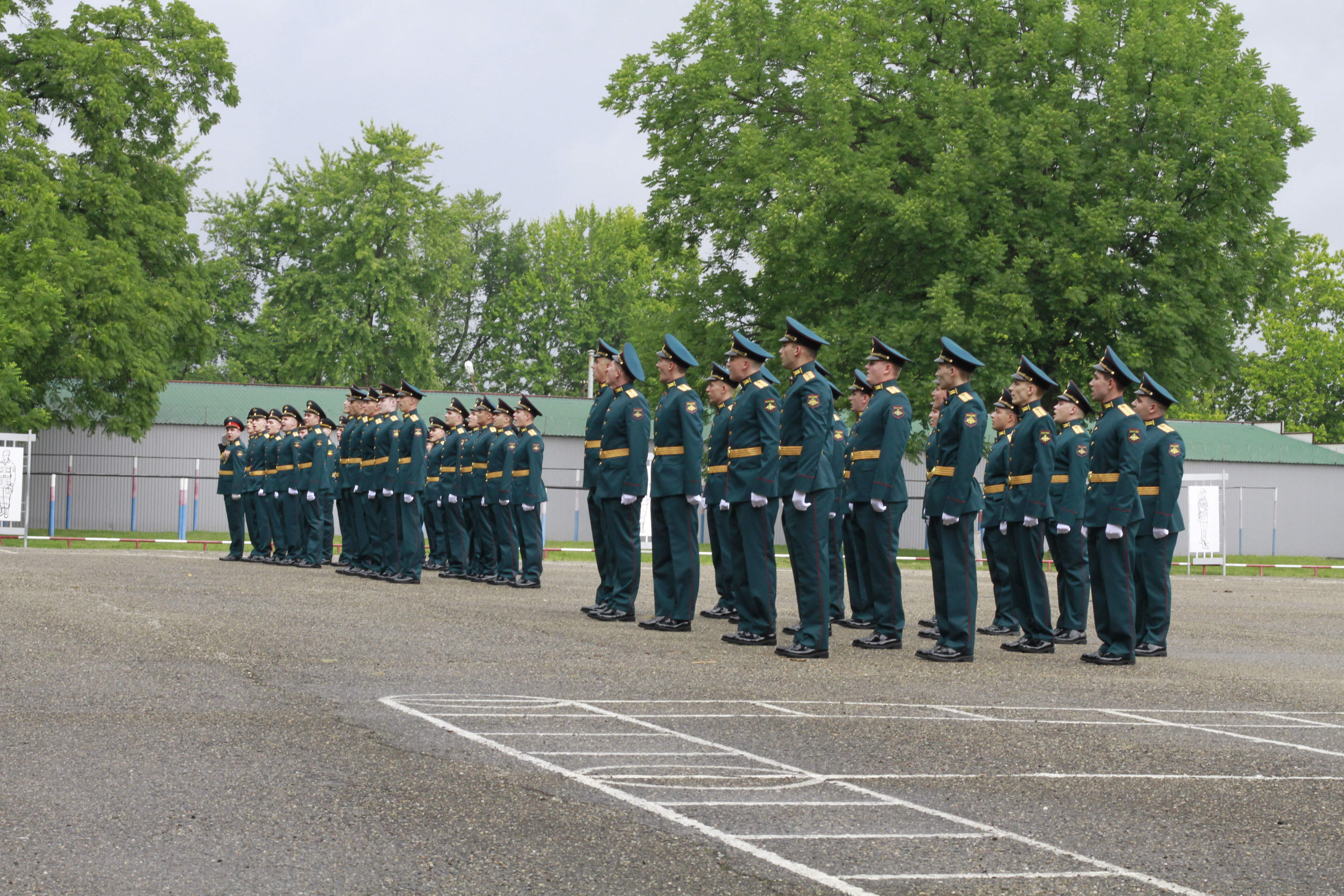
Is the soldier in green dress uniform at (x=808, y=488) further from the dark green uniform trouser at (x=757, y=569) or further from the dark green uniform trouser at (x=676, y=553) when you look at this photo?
the dark green uniform trouser at (x=676, y=553)

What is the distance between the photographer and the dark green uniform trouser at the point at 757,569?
34.4 feet

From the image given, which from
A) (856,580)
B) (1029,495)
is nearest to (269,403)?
(856,580)

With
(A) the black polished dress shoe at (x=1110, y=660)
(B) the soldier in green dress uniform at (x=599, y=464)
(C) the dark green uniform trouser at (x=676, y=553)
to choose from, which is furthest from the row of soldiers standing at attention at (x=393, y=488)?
(A) the black polished dress shoe at (x=1110, y=660)

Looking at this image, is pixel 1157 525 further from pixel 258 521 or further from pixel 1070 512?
pixel 258 521

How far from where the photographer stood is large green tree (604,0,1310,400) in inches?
1053

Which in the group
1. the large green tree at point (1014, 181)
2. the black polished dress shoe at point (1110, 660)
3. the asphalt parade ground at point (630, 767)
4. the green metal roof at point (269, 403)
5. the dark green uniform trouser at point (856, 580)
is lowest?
the asphalt parade ground at point (630, 767)

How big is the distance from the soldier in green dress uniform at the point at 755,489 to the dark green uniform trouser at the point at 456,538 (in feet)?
24.9

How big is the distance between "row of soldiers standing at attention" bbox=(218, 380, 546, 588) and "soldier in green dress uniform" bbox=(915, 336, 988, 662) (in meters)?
5.56

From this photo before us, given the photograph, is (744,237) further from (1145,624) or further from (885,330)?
(1145,624)

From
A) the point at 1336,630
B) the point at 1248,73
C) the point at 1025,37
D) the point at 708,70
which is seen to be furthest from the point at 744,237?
the point at 1336,630

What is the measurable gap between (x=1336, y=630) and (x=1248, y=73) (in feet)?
55.9

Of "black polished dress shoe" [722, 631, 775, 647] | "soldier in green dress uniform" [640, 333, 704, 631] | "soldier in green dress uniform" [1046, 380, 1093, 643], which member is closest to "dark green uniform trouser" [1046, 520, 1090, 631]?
"soldier in green dress uniform" [1046, 380, 1093, 643]

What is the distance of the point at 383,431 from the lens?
55.6 feet

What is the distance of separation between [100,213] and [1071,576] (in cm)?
2641
